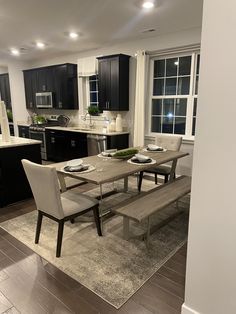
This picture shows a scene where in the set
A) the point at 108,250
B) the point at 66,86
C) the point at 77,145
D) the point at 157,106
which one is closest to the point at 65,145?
the point at 77,145

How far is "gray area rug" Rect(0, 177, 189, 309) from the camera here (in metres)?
1.91

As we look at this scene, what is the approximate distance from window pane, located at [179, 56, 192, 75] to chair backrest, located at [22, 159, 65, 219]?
11.1 feet

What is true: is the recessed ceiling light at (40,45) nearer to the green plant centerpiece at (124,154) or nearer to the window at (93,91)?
the window at (93,91)

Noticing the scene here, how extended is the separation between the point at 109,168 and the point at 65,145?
10.5ft

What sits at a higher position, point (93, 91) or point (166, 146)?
point (93, 91)

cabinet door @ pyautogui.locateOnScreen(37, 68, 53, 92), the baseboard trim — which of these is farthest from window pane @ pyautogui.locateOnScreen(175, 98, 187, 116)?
the baseboard trim

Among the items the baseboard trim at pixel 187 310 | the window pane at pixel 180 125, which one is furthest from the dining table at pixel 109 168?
the window pane at pixel 180 125

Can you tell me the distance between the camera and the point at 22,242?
2484 millimetres

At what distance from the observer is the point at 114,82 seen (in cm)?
473

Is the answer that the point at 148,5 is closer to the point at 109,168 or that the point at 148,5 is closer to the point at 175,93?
the point at 175,93

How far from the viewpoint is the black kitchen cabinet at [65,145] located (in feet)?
17.1

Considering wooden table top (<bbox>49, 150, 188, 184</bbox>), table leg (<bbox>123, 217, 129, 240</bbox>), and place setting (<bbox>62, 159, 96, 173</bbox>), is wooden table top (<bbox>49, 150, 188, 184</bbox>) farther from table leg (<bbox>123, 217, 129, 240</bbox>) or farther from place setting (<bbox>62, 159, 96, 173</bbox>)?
table leg (<bbox>123, 217, 129, 240</bbox>)

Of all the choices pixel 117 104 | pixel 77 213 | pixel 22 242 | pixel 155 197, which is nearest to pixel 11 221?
pixel 22 242

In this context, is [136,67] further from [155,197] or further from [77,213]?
[77,213]
